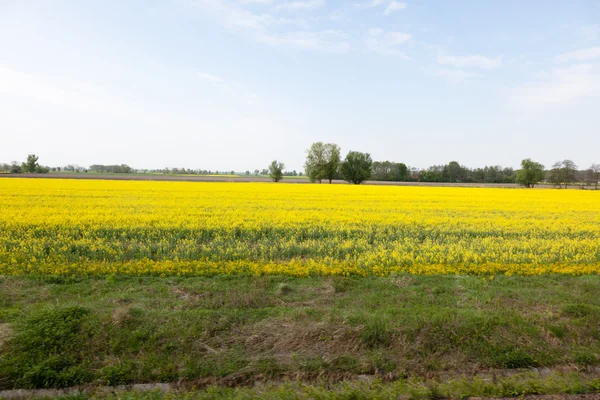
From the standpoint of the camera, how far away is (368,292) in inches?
286

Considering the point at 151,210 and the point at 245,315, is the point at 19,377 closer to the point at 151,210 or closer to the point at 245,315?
the point at 245,315

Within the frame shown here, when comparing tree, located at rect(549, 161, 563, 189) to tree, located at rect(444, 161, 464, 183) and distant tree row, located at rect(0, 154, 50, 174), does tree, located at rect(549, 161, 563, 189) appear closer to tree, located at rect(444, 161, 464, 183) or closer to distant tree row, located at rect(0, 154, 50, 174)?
tree, located at rect(444, 161, 464, 183)

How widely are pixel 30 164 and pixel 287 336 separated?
395 ft

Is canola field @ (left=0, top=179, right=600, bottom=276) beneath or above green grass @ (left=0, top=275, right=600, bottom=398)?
above

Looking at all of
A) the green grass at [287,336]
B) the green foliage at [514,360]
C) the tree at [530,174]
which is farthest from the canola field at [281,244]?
the tree at [530,174]

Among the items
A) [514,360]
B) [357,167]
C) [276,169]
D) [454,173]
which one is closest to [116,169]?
[276,169]

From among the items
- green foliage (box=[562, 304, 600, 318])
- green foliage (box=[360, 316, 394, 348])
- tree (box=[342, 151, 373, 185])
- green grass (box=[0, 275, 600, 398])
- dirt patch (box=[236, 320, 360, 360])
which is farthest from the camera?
tree (box=[342, 151, 373, 185])

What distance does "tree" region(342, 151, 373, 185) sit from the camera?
86.2m

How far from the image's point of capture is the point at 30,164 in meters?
95.0

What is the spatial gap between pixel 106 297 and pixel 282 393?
4.69 meters

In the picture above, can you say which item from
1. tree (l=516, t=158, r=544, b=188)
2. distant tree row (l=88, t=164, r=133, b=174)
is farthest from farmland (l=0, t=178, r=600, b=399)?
distant tree row (l=88, t=164, r=133, b=174)

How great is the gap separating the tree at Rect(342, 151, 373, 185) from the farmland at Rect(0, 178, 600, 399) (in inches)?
2964

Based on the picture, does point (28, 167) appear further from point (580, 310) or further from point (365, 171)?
point (580, 310)

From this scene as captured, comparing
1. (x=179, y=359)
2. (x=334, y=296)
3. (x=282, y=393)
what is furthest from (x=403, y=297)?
(x=179, y=359)
